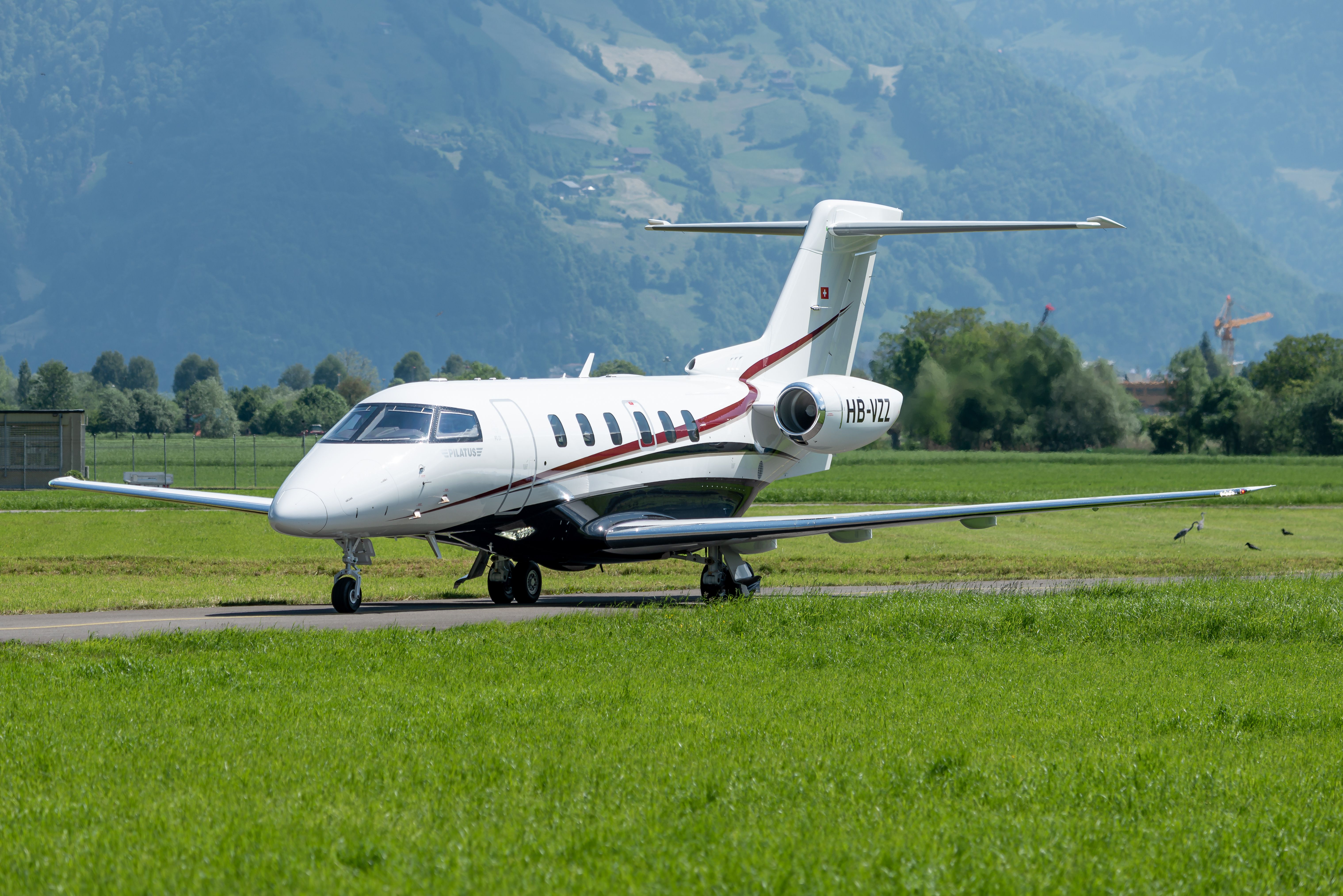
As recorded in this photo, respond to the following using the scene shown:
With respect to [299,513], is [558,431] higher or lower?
higher

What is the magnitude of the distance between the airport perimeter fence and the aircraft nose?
30077 millimetres

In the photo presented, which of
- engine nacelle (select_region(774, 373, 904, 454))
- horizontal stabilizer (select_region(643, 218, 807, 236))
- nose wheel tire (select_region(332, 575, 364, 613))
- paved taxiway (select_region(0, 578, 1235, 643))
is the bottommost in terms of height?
paved taxiway (select_region(0, 578, 1235, 643))

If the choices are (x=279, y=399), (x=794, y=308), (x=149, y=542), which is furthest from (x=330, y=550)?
(x=279, y=399)

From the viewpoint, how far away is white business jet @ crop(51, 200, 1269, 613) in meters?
21.3

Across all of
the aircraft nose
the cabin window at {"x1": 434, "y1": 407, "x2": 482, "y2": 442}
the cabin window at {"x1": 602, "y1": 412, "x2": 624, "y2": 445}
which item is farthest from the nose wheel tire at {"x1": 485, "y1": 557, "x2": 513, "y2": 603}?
the aircraft nose

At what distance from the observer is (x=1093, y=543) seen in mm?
41938

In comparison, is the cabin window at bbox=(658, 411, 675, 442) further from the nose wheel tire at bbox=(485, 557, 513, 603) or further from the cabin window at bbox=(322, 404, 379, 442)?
the cabin window at bbox=(322, 404, 379, 442)

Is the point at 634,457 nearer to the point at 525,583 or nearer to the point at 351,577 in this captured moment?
the point at 525,583

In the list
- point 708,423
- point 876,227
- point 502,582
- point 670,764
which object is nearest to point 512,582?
point 502,582

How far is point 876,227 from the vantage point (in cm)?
2877

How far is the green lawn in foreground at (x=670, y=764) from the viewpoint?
791 centimetres

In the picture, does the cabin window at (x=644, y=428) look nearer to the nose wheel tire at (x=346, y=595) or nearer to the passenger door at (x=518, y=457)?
the passenger door at (x=518, y=457)

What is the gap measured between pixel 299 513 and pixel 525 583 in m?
5.78

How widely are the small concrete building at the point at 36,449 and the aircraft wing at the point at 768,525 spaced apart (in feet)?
144
